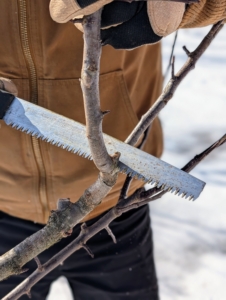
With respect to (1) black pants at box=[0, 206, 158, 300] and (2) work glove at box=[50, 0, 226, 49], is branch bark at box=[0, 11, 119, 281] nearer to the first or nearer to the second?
(2) work glove at box=[50, 0, 226, 49]

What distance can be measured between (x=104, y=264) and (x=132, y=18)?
0.74 m

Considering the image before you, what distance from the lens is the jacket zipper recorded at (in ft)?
2.90

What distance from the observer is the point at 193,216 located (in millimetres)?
2352

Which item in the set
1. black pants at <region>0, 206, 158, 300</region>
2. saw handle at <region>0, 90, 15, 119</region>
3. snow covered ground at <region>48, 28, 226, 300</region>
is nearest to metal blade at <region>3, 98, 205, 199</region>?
saw handle at <region>0, 90, 15, 119</region>

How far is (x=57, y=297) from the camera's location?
6.59ft

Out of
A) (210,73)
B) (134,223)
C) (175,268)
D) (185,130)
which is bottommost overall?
(134,223)

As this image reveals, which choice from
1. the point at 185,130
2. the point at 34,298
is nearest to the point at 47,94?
the point at 34,298

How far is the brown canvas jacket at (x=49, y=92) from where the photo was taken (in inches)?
35.6

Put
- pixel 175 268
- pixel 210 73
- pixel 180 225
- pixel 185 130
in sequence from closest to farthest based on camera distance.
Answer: pixel 175 268 < pixel 180 225 < pixel 185 130 < pixel 210 73

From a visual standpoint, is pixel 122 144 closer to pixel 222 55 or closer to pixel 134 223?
pixel 134 223

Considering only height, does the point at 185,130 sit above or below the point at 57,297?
above

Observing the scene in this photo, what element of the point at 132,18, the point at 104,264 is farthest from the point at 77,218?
the point at 104,264

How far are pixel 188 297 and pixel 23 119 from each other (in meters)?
1.44

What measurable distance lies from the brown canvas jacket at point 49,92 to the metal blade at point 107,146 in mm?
171
